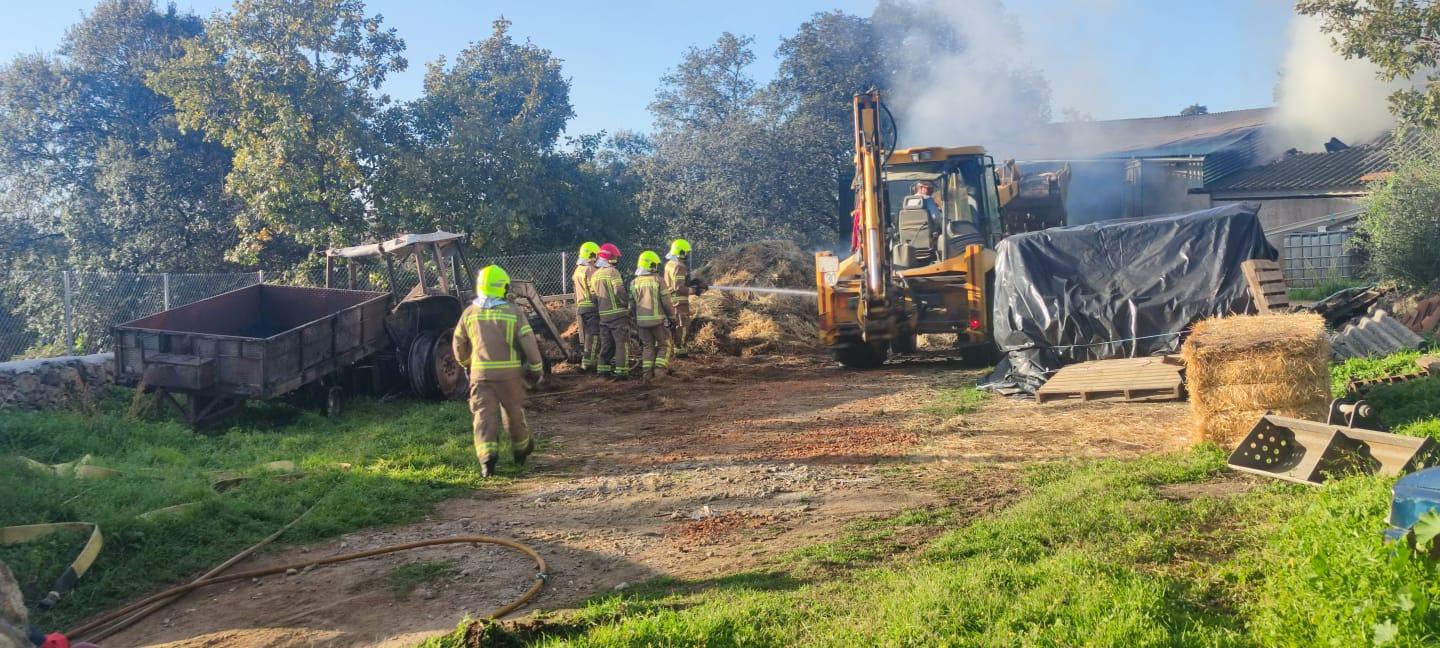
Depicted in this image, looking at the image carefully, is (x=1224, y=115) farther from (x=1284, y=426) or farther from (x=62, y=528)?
(x=62, y=528)

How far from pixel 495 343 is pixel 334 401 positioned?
3688 millimetres

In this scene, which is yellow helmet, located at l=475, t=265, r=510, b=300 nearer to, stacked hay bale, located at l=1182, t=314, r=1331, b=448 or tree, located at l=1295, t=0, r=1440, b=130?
stacked hay bale, located at l=1182, t=314, r=1331, b=448

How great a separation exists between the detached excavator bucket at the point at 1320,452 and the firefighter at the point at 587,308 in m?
8.62

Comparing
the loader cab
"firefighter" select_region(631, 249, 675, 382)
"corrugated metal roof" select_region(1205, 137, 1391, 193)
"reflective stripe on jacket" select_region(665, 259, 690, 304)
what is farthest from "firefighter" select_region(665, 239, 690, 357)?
"corrugated metal roof" select_region(1205, 137, 1391, 193)

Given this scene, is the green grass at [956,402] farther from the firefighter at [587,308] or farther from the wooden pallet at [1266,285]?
the firefighter at [587,308]

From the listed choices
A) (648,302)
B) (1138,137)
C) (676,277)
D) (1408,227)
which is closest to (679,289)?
(676,277)

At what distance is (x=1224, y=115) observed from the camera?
3738 centimetres

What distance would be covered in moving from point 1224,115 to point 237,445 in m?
37.1

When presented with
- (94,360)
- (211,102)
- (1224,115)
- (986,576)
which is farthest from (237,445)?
(1224,115)

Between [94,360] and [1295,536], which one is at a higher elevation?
[94,360]

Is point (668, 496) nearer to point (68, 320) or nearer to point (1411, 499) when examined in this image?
point (1411, 499)

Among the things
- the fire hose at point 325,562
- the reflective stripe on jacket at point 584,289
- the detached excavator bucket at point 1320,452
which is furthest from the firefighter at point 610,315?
the detached excavator bucket at point 1320,452

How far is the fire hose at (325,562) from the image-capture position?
16.6ft

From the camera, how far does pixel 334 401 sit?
11055mm
